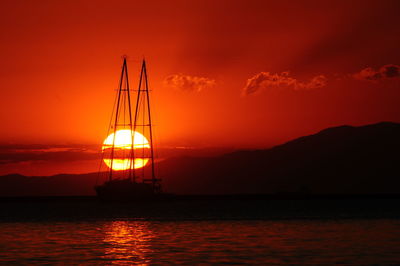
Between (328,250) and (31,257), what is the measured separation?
25123mm

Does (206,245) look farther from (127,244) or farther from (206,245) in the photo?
(127,244)

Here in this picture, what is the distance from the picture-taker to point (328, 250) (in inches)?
2464

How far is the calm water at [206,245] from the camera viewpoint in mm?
56594

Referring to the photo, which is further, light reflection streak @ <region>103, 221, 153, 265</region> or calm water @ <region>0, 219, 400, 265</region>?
light reflection streak @ <region>103, 221, 153, 265</region>

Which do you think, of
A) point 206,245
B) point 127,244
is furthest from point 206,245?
point 127,244

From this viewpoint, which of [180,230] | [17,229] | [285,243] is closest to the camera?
[285,243]

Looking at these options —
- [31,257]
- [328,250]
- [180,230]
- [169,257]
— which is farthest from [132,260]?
[180,230]

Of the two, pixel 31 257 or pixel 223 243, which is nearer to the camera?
pixel 31 257

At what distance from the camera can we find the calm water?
56.6m

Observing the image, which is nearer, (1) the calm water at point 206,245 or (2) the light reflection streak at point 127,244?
(1) the calm water at point 206,245

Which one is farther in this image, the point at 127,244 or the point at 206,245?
the point at 127,244

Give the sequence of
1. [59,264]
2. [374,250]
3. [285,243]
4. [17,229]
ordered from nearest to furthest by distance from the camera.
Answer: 1. [59,264]
2. [374,250]
3. [285,243]
4. [17,229]

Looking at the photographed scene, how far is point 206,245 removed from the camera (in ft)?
222

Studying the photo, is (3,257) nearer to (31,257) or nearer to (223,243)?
(31,257)
